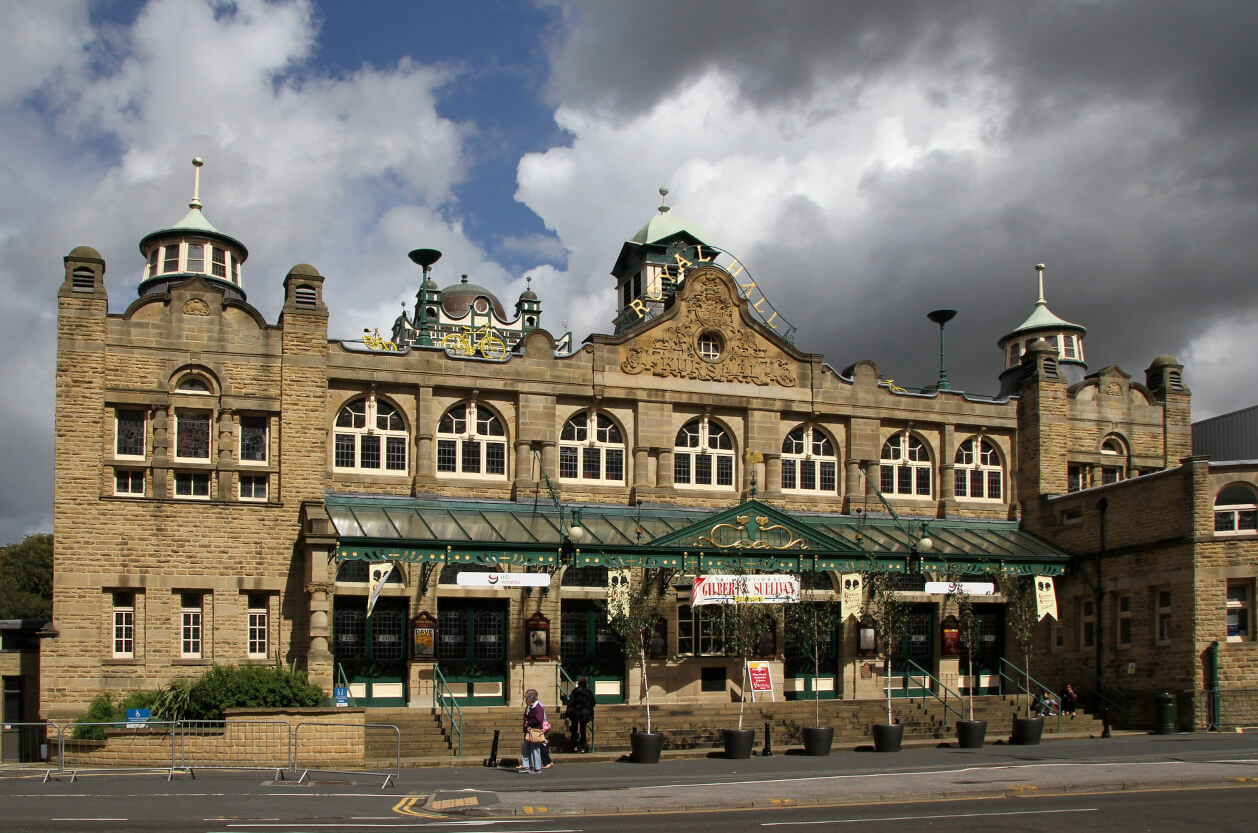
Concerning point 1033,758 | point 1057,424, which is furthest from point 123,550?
point 1057,424

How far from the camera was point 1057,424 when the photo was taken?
40375 mm

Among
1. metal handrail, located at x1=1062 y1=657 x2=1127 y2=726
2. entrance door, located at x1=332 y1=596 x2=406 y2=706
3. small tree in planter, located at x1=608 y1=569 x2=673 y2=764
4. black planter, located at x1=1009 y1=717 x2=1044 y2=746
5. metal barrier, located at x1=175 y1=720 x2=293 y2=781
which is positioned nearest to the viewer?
metal barrier, located at x1=175 y1=720 x2=293 y2=781

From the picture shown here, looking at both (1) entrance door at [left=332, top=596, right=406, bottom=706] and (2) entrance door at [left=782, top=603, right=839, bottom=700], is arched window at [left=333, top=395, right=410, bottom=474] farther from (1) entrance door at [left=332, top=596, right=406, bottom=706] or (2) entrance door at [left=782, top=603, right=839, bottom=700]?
(2) entrance door at [left=782, top=603, right=839, bottom=700]

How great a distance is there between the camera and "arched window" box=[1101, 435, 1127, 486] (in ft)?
135

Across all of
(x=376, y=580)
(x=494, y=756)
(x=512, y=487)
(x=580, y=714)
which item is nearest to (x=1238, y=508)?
(x=580, y=714)

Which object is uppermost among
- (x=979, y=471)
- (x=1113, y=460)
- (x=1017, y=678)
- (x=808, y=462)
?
(x=1113, y=460)

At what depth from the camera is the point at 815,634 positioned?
3338 cm

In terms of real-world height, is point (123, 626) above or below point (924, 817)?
above

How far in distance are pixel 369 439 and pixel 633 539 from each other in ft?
24.9

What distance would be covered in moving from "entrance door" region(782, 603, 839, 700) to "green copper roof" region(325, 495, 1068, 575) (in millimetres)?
3373

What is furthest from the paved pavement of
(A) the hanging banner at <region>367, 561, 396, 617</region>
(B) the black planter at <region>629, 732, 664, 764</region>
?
(A) the hanging banner at <region>367, 561, 396, 617</region>

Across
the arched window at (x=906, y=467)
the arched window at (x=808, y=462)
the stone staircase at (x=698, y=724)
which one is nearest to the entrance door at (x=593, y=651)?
the stone staircase at (x=698, y=724)

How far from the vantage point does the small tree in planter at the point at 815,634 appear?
29034mm

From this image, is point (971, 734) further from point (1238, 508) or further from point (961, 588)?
point (1238, 508)
